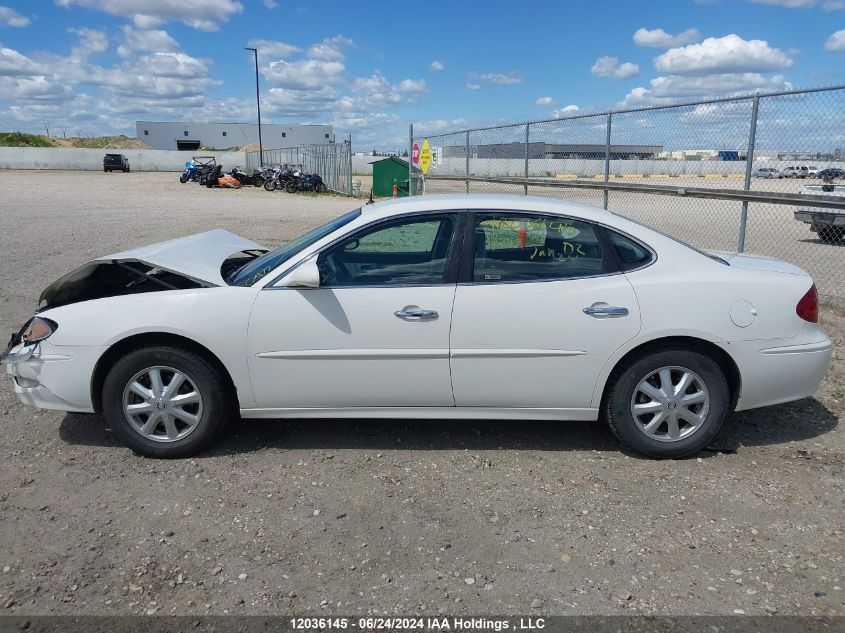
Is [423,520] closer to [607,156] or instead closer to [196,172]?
[607,156]

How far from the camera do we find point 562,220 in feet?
13.2

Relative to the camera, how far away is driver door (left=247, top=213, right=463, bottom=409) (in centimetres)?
382

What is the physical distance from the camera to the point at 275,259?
4203mm

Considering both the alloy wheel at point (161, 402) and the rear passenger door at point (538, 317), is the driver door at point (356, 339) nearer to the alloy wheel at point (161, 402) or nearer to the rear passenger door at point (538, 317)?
the rear passenger door at point (538, 317)

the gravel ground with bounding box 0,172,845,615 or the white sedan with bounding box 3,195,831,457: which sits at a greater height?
the white sedan with bounding box 3,195,831,457

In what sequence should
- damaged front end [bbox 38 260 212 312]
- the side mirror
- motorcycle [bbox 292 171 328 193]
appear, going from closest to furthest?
the side mirror < damaged front end [bbox 38 260 212 312] < motorcycle [bbox 292 171 328 193]

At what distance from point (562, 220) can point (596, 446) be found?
1.43 metres

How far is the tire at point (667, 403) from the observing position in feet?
12.6

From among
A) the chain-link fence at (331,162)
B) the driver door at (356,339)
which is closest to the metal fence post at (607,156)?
the driver door at (356,339)

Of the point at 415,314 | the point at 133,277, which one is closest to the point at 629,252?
the point at 415,314

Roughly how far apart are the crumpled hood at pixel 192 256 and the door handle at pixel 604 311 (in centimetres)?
213

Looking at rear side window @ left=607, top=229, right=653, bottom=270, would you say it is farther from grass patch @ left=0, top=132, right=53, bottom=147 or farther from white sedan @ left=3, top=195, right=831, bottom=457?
grass patch @ left=0, top=132, right=53, bottom=147

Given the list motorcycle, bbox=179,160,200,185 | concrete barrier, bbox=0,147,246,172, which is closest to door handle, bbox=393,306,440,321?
motorcycle, bbox=179,160,200,185

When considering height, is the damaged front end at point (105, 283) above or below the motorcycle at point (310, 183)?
below
